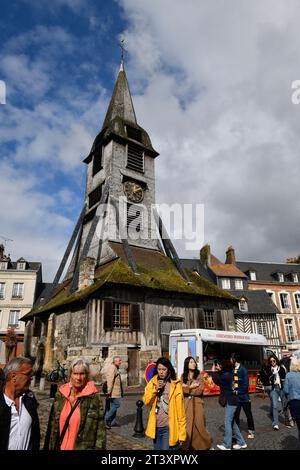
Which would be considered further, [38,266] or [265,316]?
[38,266]

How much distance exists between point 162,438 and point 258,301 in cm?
2588

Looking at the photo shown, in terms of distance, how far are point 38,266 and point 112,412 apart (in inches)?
1040

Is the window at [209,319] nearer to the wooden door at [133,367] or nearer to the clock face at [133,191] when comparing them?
the wooden door at [133,367]

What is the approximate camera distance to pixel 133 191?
19.8 metres

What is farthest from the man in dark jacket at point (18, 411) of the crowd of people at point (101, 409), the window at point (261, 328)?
the window at point (261, 328)

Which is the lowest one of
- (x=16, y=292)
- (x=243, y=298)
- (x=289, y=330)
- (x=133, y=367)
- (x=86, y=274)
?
(x=133, y=367)

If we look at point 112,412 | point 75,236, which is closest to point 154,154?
point 75,236

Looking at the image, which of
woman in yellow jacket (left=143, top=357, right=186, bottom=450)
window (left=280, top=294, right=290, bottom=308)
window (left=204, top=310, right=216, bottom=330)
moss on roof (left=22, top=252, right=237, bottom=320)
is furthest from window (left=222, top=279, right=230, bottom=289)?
woman in yellow jacket (left=143, top=357, right=186, bottom=450)

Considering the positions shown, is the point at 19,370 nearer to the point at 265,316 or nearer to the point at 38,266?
the point at 265,316

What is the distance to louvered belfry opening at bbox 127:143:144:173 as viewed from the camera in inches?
809

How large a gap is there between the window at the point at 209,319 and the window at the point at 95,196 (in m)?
9.75

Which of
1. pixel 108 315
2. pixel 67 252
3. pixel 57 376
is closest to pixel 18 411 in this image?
pixel 108 315

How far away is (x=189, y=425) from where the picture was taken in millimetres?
3508

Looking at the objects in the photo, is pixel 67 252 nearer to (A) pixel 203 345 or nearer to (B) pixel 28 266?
(A) pixel 203 345
